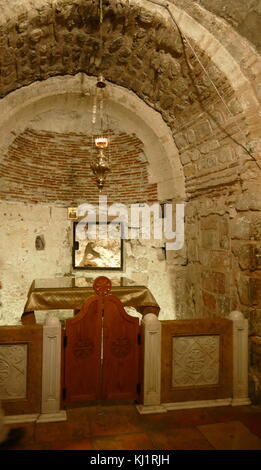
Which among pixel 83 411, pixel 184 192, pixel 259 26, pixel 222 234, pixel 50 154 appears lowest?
pixel 83 411

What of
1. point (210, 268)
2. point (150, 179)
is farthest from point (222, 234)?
point (150, 179)

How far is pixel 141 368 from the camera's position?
299 cm

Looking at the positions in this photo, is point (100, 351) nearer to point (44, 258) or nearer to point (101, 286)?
point (101, 286)

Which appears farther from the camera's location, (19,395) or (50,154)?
(50,154)

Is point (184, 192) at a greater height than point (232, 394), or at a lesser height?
greater

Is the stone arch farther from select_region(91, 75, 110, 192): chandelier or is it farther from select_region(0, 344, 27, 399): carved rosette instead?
select_region(0, 344, 27, 399): carved rosette

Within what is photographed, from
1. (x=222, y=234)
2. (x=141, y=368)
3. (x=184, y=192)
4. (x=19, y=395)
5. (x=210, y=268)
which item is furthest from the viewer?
(x=184, y=192)

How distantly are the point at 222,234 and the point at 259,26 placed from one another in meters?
2.11

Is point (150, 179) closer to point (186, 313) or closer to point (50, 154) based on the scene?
point (50, 154)

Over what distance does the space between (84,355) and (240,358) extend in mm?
1490

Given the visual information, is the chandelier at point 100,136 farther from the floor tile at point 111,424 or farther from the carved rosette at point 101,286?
the floor tile at point 111,424

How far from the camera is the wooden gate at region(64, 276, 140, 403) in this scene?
9.46ft

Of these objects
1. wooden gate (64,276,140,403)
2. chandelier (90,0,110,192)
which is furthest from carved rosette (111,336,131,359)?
chandelier (90,0,110,192)

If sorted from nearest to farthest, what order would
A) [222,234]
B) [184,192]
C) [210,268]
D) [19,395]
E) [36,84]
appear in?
1. [19,395]
2. [222,234]
3. [210,268]
4. [36,84]
5. [184,192]
